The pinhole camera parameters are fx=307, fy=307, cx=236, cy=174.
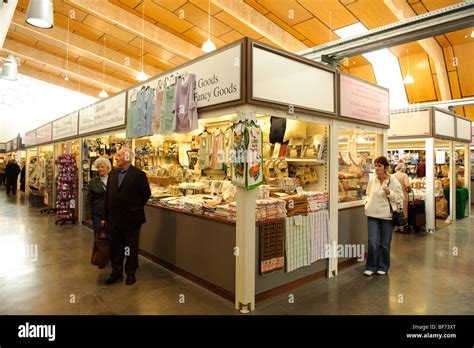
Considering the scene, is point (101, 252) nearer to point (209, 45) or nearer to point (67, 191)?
point (67, 191)

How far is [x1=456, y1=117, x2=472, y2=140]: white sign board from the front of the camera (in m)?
8.58

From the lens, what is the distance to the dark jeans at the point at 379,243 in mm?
4328

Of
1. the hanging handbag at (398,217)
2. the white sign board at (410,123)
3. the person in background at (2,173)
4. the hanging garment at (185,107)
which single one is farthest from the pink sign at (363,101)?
the person in background at (2,173)

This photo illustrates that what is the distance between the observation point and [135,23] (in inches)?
325

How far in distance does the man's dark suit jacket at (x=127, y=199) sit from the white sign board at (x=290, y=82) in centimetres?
189

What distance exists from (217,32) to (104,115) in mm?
4273

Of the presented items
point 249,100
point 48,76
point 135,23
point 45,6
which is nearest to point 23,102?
point 48,76

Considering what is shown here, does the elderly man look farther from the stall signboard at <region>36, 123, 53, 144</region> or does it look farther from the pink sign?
the stall signboard at <region>36, 123, 53, 144</region>

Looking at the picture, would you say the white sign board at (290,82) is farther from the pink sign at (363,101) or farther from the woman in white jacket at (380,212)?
the woman in white jacket at (380,212)

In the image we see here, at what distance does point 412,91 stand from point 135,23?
10.4m

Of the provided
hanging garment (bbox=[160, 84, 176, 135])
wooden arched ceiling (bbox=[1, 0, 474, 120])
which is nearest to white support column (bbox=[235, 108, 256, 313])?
hanging garment (bbox=[160, 84, 176, 135])
